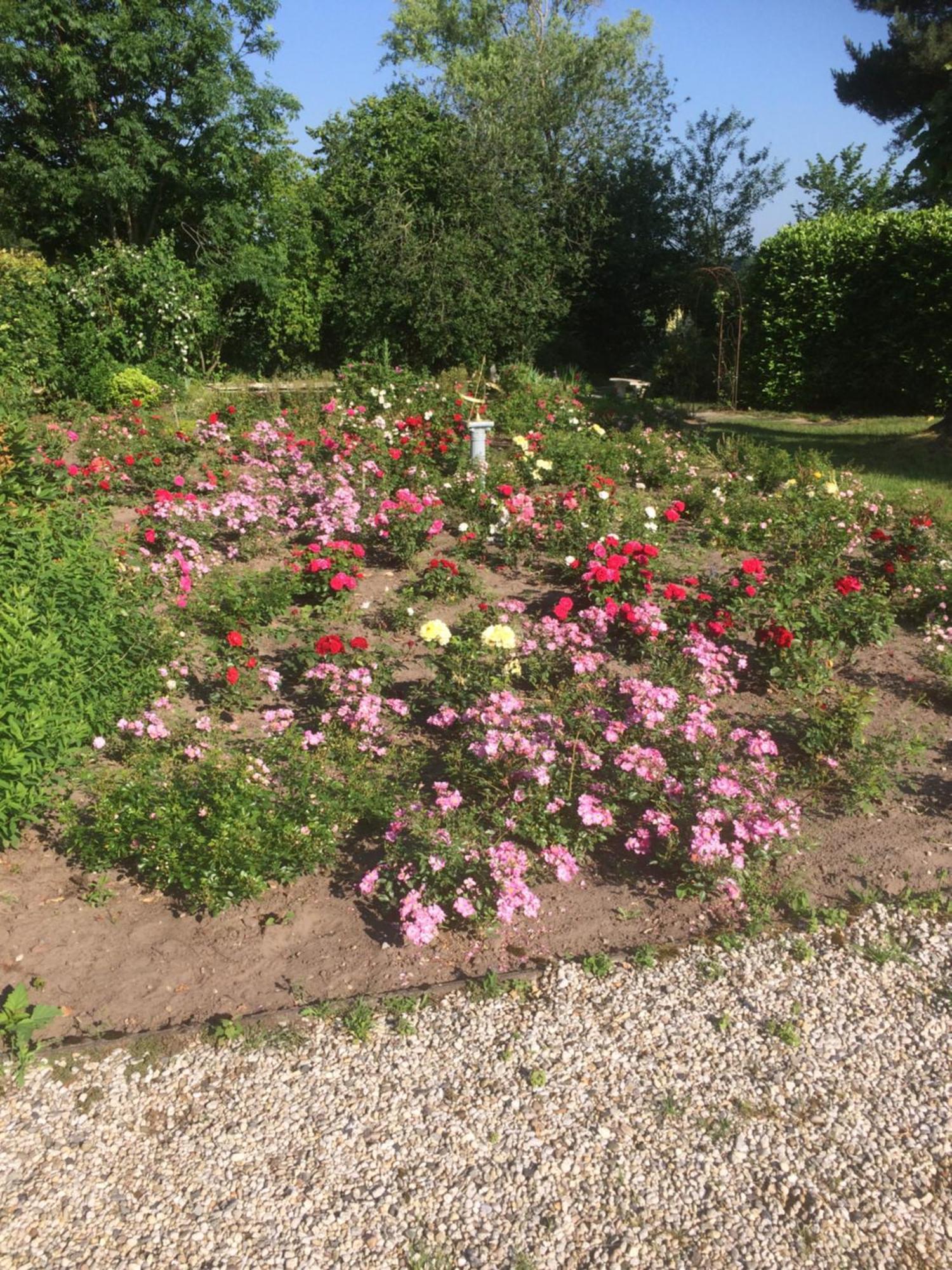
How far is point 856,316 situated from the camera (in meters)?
13.5

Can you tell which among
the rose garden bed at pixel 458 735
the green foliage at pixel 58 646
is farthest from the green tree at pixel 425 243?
the green foliage at pixel 58 646

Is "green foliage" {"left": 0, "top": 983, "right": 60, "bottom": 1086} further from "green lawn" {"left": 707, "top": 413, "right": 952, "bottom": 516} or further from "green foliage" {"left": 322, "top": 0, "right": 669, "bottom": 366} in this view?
"green foliage" {"left": 322, "top": 0, "right": 669, "bottom": 366}

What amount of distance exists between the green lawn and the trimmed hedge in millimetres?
745

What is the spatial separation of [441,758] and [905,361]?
11.7m

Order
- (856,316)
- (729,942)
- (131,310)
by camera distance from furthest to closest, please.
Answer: (856,316) < (131,310) < (729,942)

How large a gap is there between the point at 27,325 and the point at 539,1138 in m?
9.83

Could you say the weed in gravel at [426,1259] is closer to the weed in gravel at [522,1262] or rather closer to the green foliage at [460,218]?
the weed in gravel at [522,1262]

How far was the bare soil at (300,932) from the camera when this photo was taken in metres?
2.94

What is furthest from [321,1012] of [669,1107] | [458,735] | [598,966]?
[458,735]

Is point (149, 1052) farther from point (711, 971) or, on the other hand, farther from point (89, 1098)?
point (711, 971)

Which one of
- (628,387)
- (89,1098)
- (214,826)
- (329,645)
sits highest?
(628,387)

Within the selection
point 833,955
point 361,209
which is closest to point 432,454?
point 833,955

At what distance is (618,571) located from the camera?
4.82m

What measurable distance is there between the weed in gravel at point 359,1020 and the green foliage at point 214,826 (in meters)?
0.55
